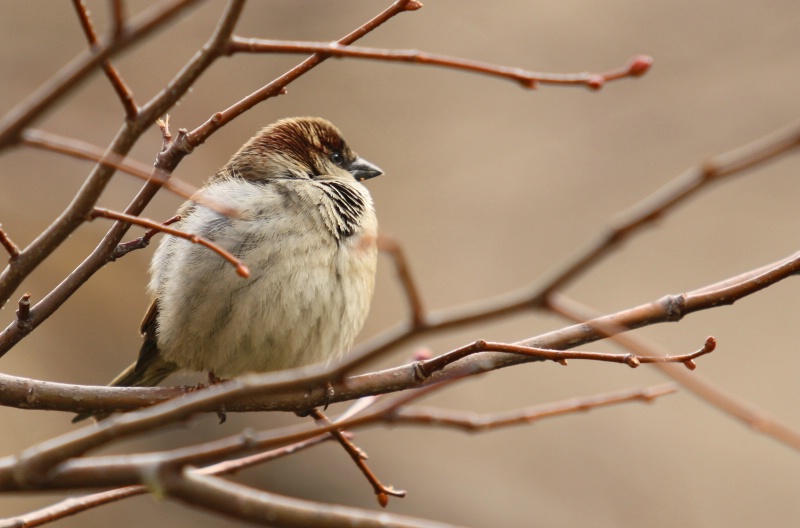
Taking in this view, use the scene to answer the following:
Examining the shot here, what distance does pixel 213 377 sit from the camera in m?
3.48

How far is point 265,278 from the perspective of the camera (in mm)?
3203

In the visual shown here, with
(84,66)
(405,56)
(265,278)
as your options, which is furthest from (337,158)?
(84,66)

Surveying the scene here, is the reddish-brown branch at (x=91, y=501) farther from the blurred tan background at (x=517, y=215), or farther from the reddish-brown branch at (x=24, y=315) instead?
the blurred tan background at (x=517, y=215)

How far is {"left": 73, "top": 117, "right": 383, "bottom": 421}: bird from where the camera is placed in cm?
323

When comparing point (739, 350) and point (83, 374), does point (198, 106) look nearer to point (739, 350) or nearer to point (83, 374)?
point (83, 374)

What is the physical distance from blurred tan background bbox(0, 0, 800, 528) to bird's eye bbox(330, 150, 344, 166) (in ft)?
10.8

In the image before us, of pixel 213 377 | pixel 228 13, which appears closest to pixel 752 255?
pixel 213 377

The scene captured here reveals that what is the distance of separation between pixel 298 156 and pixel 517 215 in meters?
4.71

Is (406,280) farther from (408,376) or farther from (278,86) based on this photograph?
(408,376)

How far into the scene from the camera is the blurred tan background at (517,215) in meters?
7.26

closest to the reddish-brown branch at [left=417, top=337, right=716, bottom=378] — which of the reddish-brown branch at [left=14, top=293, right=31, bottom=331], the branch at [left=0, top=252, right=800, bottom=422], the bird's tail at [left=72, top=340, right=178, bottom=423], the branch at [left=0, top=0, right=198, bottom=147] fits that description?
the branch at [left=0, top=252, right=800, bottom=422]

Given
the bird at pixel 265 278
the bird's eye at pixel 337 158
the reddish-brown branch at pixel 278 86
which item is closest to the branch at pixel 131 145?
the reddish-brown branch at pixel 278 86

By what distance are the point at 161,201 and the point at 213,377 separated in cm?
430

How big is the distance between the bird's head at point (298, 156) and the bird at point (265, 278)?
0.04ft
